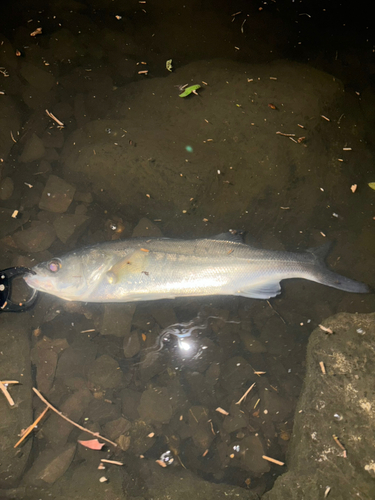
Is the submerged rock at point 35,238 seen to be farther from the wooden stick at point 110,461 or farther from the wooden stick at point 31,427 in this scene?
the wooden stick at point 110,461

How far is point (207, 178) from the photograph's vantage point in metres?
4.16

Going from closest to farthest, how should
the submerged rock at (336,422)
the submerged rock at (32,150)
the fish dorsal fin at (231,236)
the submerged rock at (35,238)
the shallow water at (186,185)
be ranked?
the submerged rock at (336,422), the shallow water at (186,185), the fish dorsal fin at (231,236), the submerged rock at (35,238), the submerged rock at (32,150)

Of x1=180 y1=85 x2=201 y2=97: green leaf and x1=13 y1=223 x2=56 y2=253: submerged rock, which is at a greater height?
x1=180 y1=85 x2=201 y2=97: green leaf

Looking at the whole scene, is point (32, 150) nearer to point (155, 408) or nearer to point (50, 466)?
point (155, 408)

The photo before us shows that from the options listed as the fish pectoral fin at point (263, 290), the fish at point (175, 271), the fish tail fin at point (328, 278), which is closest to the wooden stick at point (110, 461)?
the fish at point (175, 271)

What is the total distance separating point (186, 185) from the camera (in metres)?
4.17

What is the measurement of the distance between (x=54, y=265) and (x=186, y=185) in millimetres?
2156

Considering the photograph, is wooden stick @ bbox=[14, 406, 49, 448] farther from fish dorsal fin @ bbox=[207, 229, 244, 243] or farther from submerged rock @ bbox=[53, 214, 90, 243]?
fish dorsal fin @ bbox=[207, 229, 244, 243]

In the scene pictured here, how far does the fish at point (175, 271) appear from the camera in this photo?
3.88 meters

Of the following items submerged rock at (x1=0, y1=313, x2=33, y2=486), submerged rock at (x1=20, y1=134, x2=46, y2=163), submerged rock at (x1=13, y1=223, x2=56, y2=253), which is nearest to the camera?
submerged rock at (x1=0, y1=313, x2=33, y2=486)

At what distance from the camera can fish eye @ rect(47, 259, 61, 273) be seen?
149 inches

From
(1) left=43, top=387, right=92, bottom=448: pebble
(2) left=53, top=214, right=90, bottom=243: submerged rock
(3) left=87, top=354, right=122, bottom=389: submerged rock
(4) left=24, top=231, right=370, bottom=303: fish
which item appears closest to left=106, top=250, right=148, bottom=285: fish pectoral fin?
(4) left=24, top=231, right=370, bottom=303: fish

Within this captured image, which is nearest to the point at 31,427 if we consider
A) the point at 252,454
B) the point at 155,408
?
the point at 155,408

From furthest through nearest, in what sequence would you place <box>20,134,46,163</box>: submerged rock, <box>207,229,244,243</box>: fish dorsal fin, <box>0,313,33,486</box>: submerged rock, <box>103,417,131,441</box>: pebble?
<box>20,134,46,163</box>: submerged rock, <box>207,229,244,243</box>: fish dorsal fin, <box>103,417,131,441</box>: pebble, <box>0,313,33,486</box>: submerged rock
